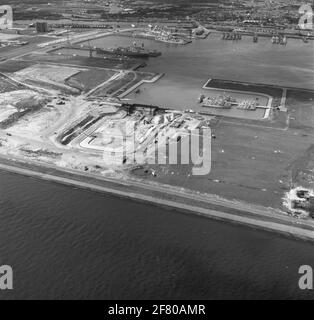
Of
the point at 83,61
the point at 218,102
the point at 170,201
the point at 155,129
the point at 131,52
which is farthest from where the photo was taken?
the point at 131,52

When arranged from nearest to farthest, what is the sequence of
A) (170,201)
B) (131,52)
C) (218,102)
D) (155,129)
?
(170,201), (155,129), (218,102), (131,52)

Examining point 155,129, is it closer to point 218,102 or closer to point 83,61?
point 218,102

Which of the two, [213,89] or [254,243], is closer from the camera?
[254,243]

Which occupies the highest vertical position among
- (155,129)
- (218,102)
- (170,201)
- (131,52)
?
(131,52)

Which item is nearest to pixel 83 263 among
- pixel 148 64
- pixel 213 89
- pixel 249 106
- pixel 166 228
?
pixel 166 228

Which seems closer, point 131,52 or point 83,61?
point 83,61

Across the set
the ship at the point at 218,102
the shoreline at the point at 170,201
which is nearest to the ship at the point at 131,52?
the ship at the point at 218,102

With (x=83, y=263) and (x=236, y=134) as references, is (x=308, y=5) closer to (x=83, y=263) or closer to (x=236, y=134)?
(x=236, y=134)

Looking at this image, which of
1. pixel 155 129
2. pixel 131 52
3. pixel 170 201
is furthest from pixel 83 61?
pixel 170 201
